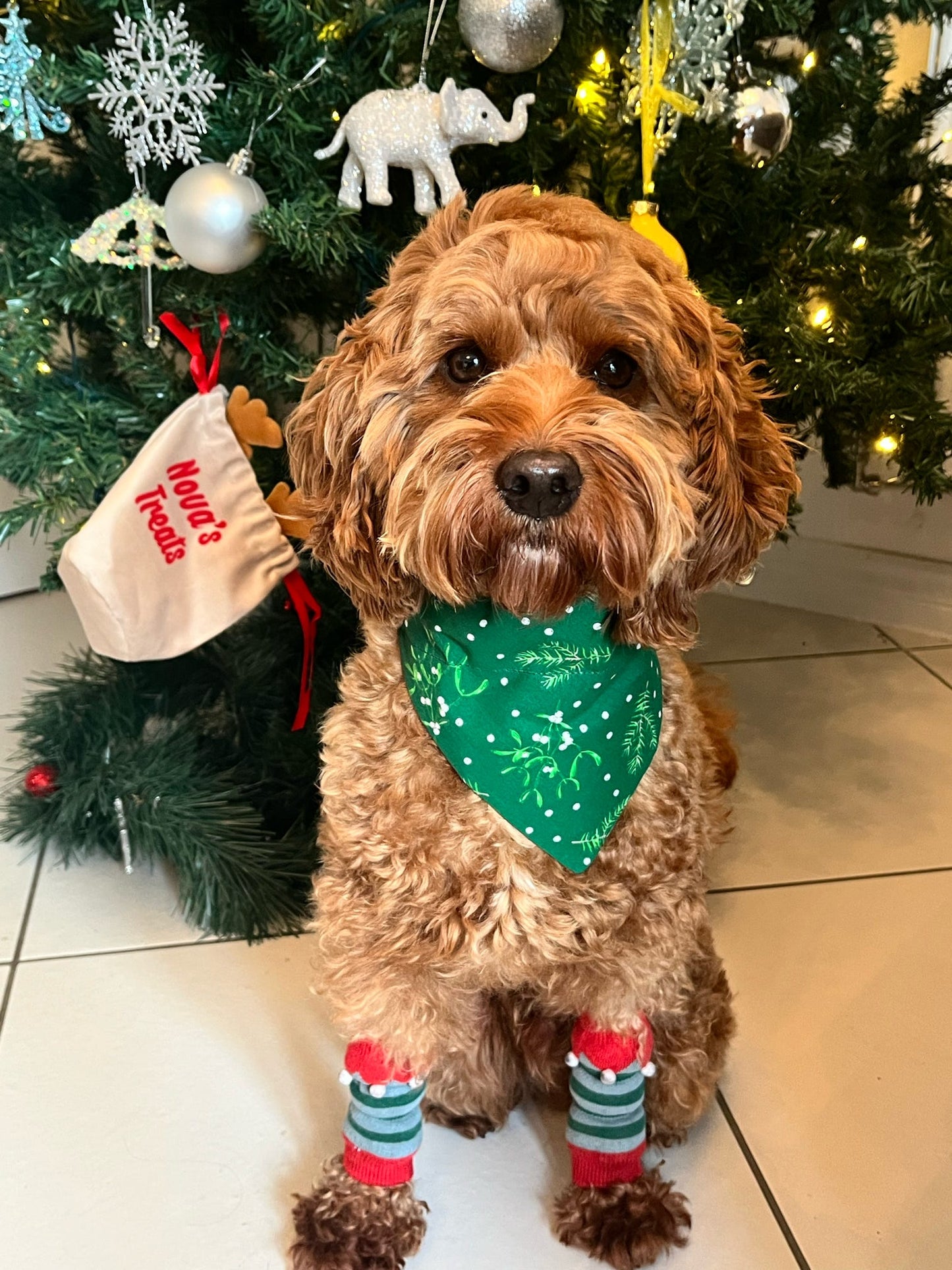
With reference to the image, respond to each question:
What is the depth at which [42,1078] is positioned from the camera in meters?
1.27

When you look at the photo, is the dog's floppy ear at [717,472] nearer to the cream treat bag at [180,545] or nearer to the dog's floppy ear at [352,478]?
the dog's floppy ear at [352,478]

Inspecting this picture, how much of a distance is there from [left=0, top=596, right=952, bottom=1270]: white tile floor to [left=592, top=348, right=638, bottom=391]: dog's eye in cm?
84

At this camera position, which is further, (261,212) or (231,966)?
(231,966)

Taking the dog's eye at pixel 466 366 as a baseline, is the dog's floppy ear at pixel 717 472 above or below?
below

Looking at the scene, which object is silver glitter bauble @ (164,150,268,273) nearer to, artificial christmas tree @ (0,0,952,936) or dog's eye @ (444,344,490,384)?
artificial christmas tree @ (0,0,952,936)

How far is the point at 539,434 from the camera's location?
30.9 inches

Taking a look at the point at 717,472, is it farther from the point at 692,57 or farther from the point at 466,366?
the point at 692,57

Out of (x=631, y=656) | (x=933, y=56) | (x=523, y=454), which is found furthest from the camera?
(x=933, y=56)

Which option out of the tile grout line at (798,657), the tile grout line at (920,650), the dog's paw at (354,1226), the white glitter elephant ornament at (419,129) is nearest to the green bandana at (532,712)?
the dog's paw at (354,1226)

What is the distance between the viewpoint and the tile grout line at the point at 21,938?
54.3 inches

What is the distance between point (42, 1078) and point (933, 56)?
2303 millimetres

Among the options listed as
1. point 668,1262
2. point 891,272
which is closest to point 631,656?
point 668,1262

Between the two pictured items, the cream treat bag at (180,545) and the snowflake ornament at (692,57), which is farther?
the cream treat bag at (180,545)

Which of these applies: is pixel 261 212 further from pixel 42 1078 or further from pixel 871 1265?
pixel 871 1265
